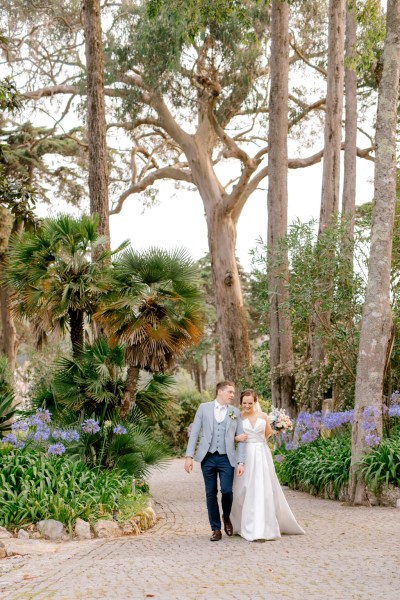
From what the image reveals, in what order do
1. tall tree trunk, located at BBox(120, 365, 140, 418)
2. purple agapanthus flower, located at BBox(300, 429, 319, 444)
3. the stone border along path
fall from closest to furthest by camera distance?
the stone border along path → tall tree trunk, located at BBox(120, 365, 140, 418) → purple agapanthus flower, located at BBox(300, 429, 319, 444)

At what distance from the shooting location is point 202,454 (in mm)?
8781

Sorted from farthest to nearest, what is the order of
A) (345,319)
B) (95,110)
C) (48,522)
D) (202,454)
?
(95,110), (345,319), (48,522), (202,454)

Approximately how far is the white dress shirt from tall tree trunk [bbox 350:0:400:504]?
3995 mm

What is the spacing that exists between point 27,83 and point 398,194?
1343cm

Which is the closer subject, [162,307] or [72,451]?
[72,451]

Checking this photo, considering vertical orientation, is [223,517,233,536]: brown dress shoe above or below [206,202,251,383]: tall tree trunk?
below

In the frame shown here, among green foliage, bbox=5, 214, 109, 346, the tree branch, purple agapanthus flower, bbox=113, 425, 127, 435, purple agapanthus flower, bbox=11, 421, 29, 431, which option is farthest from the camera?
the tree branch

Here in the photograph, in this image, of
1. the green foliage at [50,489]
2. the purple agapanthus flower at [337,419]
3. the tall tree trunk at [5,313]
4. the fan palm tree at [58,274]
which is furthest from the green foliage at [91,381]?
the tall tree trunk at [5,313]

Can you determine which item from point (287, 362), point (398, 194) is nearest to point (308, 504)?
point (287, 362)

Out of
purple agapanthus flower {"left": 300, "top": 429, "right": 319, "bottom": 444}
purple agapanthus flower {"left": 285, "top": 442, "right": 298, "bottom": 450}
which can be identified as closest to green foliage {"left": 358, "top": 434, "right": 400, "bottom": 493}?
purple agapanthus flower {"left": 300, "top": 429, "right": 319, "bottom": 444}

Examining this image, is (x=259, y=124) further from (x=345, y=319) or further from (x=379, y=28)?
(x=345, y=319)

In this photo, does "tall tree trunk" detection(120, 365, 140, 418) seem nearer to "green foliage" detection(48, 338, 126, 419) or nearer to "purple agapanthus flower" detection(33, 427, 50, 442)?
"green foliage" detection(48, 338, 126, 419)

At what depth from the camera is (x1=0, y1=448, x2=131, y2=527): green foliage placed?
31.5 feet

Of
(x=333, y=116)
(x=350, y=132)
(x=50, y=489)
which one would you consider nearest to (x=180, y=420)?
(x=350, y=132)
